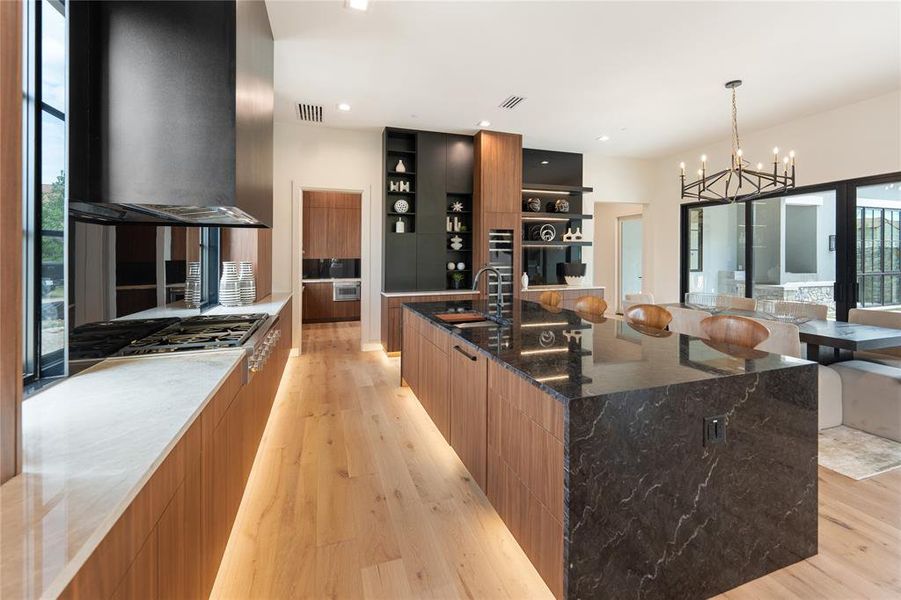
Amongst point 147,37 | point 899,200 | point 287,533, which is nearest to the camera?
point 147,37

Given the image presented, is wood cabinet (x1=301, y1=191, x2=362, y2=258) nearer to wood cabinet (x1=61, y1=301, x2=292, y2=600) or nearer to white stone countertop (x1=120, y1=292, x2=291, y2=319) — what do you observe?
white stone countertop (x1=120, y1=292, x2=291, y2=319)

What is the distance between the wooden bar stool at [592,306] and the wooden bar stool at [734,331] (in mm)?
1252

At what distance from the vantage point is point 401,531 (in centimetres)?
194

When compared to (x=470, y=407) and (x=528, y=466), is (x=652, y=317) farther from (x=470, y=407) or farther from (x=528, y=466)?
(x=528, y=466)

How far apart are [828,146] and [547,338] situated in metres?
5.21

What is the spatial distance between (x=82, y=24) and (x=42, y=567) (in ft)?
5.99

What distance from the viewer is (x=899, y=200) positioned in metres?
4.37

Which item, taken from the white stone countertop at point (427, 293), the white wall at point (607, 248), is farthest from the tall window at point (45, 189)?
the white wall at point (607, 248)

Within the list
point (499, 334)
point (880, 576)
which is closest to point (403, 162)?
point (499, 334)

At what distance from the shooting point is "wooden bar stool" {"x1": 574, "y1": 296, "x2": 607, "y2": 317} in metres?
3.49

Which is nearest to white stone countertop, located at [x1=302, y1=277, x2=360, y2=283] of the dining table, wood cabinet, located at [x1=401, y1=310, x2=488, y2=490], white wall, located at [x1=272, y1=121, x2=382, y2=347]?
white wall, located at [x1=272, y1=121, x2=382, y2=347]

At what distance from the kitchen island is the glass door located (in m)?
4.35

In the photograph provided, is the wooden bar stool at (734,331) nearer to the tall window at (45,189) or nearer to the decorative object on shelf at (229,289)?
the tall window at (45,189)

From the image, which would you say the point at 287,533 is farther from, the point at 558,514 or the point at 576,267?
the point at 576,267
